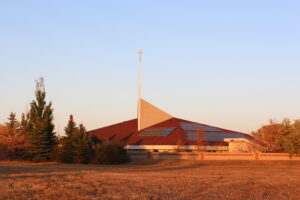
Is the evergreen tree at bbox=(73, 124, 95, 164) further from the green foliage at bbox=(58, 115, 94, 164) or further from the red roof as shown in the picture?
Answer: the red roof

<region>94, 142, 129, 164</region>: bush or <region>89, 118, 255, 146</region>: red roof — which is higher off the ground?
<region>89, 118, 255, 146</region>: red roof

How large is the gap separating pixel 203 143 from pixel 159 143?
721 centimetres

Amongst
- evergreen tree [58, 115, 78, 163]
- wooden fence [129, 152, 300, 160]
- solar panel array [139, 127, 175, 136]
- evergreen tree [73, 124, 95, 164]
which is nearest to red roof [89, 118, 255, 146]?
solar panel array [139, 127, 175, 136]

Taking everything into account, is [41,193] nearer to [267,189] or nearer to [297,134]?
[267,189]

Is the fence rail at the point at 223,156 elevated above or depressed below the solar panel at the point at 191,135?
below

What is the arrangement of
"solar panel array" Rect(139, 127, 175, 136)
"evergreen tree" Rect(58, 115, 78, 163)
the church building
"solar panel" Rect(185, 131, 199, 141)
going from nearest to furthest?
"evergreen tree" Rect(58, 115, 78, 163), the church building, "solar panel" Rect(185, 131, 199, 141), "solar panel array" Rect(139, 127, 175, 136)

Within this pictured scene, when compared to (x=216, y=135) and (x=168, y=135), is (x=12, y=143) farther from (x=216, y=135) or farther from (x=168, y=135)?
(x=216, y=135)

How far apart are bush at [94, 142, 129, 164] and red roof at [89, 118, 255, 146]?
14612mm

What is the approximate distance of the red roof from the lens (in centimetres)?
6462

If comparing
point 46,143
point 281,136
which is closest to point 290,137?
point 281,136

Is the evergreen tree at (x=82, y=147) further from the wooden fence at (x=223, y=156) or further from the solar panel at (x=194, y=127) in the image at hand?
the solar panel at (x=194, y=127)

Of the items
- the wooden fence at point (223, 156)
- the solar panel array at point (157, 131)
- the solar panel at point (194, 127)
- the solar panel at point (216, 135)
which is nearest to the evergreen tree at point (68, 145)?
the wooden fence at point (223, 156)

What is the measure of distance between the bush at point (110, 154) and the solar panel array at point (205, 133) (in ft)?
59.8

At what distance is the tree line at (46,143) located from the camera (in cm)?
4947
